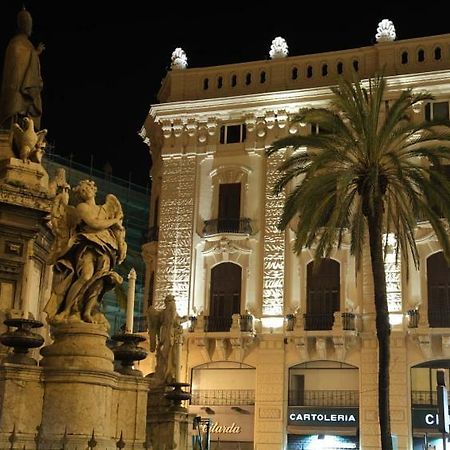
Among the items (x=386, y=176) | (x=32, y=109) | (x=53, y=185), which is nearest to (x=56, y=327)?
(x=53, y=185)

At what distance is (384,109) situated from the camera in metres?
35.7

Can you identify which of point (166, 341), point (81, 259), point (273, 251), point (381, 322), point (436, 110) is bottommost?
point (81, 259)

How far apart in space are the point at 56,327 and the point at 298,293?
24430mm

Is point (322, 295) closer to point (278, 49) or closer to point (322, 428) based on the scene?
point (322, 428)

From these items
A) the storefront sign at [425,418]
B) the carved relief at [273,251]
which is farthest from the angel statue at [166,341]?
the storefront sign at [425,418]

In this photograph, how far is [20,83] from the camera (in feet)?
55.8

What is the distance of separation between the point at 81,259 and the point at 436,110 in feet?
87.1

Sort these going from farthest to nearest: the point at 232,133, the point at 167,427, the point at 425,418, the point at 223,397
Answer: the point at 232,133
the point at 223,397
the point at 425,418
the point at 167,427

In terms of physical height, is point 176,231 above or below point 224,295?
above

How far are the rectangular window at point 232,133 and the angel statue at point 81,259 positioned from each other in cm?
2649

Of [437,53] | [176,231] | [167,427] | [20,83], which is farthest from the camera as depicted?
[176,231]

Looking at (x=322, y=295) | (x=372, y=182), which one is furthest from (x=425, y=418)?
(x=372, y=182)

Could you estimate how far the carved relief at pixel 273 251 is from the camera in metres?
35.6

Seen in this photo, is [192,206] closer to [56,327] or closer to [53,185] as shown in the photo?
[53,185]
